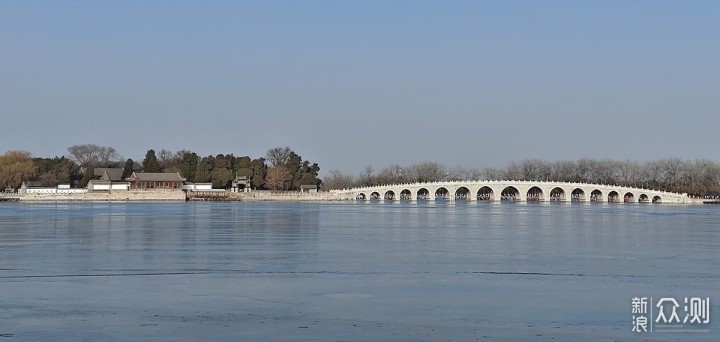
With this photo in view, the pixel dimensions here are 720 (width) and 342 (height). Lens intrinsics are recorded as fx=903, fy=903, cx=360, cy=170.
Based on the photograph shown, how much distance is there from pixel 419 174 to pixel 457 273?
513ft

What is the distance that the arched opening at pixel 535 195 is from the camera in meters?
150

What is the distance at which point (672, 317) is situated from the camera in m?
14.3

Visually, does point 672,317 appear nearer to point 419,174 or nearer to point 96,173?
point 96,173

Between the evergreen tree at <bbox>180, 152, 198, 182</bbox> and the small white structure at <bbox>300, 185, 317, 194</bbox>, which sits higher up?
the evergreen tree at <bbox>180, 152, 198, 182</bbox>

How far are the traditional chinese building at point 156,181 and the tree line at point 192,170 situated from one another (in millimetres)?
5461

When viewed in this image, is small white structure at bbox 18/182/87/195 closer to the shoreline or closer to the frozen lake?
the shoreline

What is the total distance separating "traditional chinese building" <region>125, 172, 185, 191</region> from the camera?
442 feet

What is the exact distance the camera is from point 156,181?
443ft

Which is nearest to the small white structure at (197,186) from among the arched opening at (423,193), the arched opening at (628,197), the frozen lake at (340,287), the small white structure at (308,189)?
the small white structure at (308,189)

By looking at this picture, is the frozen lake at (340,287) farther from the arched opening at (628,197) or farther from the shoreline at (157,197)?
the arched opening at (628,197)

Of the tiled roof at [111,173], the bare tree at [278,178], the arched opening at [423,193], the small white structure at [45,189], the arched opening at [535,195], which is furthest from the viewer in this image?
the arched opening at [423,193]

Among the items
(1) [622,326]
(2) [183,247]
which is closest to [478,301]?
(1) [622,326]

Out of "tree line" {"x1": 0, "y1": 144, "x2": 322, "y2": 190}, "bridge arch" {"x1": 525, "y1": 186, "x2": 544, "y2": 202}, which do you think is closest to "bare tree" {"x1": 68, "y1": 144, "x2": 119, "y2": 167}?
"tree line" {"x1": 0, "y1": 144, "x2": 322, "y2": 190}

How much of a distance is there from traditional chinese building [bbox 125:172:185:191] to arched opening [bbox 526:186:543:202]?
56.8 metres
